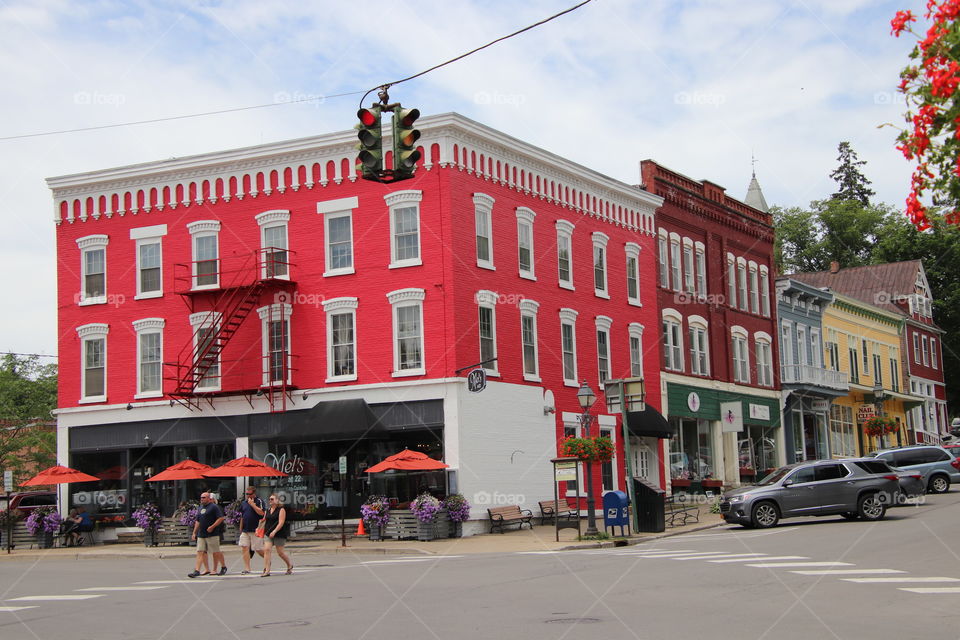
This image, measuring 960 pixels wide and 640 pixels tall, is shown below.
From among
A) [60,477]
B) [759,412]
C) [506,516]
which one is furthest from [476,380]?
[759,412]

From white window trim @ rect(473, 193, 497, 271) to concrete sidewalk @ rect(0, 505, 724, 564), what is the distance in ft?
25.5

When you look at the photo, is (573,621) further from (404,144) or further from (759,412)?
(759,412)

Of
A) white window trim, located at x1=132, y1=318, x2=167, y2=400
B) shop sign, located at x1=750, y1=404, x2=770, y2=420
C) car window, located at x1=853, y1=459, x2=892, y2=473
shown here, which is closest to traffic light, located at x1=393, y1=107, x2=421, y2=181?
car window, located at x1=853, y1=459, x2=892, y2=473

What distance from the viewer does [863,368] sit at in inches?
2330

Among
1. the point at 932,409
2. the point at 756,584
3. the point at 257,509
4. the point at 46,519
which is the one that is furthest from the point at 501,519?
the point at 932,409

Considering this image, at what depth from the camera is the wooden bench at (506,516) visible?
102ft

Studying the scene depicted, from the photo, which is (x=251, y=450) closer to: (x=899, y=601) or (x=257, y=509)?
(x=257, y=509)

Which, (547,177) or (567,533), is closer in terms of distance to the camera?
(567,533)

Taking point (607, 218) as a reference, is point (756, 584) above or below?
below

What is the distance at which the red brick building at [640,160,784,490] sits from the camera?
42.5 meters

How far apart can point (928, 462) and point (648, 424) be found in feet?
32.4

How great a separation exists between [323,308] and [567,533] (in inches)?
382

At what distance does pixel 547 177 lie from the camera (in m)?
36.5

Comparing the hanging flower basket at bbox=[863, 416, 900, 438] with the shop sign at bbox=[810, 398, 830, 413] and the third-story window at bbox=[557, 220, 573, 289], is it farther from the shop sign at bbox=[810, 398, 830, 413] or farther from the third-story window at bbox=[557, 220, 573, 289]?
the third-story window at bbox=[557, 220, 573, 289]
